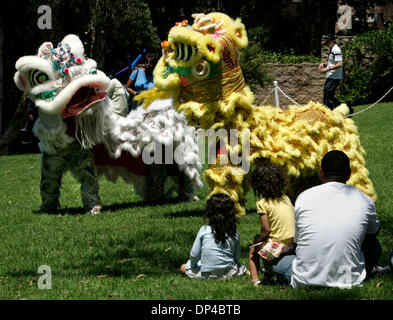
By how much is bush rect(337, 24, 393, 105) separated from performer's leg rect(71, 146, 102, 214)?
1038cm

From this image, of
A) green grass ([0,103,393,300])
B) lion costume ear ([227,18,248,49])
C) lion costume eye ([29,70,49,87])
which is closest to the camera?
green grass ([0,103,393,300])

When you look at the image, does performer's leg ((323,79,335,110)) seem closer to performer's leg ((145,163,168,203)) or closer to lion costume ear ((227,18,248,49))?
performer's leg ((145,163,168,203))

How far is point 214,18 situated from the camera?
21.5ft

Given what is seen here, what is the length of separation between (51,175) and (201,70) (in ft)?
7.71

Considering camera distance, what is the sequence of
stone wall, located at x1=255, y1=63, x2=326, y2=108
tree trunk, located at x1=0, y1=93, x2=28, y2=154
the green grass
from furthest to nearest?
stone wall, located at x1=255, y1=63, x2=326, y2=108 → tree trunk, located at x1=0, y1=93, x2=28, y2=154 → the green grass

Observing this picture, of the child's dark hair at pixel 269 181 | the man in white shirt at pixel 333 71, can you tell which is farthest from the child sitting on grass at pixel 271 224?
the man in white shirt at pixel 333 71

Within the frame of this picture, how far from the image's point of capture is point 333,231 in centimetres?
412

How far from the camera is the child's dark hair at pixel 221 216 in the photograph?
4.69m

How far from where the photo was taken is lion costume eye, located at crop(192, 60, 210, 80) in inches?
247

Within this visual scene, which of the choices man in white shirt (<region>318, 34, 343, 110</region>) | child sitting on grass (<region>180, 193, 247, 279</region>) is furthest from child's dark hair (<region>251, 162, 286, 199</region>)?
man in white shirt (<region>318, 34, 343, 110</region>)

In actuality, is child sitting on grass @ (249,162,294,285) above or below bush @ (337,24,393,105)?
below

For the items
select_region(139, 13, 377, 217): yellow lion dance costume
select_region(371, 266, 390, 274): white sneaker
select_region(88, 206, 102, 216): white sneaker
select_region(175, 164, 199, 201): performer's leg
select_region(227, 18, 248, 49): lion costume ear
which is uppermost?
select_region(227, 18, 248, 49): lion costume ear

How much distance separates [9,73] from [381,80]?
9687 millimetres

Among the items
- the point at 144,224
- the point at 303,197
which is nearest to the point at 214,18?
the point at 144,224
